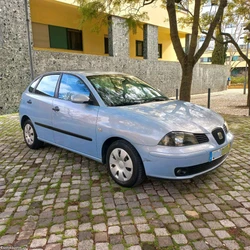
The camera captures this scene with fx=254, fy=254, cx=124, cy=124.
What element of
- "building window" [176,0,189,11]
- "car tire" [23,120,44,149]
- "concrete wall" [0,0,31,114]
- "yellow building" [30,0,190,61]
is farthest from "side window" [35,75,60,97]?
"building window" [176,0,189,11]

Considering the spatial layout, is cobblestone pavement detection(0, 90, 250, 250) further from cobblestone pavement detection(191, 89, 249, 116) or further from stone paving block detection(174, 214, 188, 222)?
cobblestone pavement detection(191, 89, 249, 116)

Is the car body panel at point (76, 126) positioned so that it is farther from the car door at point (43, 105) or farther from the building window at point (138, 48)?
the building window at point (138, 48)

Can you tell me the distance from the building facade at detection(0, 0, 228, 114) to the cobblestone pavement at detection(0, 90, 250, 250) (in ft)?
20.1

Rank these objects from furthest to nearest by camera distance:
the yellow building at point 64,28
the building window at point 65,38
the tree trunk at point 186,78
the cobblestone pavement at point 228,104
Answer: the building window at point 65,38 < the yellow building at point 64,28 < the cobblestone pavement at point 228,104 < the tree trunk at point 186,78

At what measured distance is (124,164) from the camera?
3.32 m

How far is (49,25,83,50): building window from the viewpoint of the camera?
1296 cm

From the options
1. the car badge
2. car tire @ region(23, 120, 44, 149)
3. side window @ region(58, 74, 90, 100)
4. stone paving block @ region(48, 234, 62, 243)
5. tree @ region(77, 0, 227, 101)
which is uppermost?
tree @ region(77, 0, 227, 101)

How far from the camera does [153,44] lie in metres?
15.1

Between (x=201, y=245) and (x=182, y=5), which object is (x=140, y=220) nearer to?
(x=201, y=245)

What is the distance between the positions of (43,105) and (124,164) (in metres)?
2.09

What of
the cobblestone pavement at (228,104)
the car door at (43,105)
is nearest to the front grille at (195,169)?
the car door at (43,105)

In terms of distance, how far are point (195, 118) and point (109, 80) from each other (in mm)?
1585

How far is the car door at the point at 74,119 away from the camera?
12.1 feet

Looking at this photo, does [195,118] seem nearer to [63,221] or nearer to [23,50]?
[63,221]
